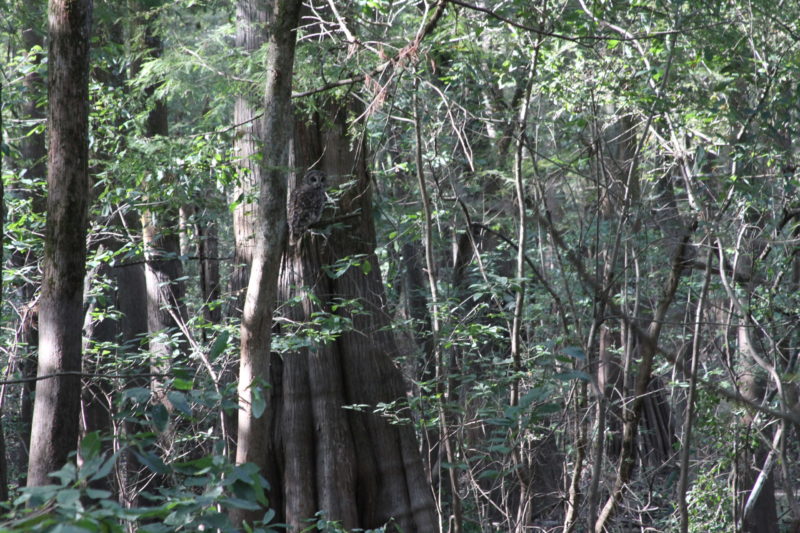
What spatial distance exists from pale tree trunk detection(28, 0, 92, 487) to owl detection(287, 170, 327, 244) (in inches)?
91.3

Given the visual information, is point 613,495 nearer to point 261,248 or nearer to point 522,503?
point 522,503

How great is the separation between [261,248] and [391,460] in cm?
306

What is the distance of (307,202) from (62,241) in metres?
2.45

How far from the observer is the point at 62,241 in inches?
136

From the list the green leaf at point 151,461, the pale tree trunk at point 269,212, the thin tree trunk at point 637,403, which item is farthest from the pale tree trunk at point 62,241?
the thin tree trunk at point 637,403

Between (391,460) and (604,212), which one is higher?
(604,212)

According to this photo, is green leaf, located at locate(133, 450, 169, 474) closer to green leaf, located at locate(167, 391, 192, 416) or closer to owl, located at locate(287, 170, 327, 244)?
green leaf, located at locate(167, 391, 192, 416)

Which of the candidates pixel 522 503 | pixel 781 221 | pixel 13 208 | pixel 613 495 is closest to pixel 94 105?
pixel 13 208

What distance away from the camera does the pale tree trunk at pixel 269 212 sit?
3768 millimetres

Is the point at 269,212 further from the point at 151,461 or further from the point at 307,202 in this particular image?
the point at 151,461

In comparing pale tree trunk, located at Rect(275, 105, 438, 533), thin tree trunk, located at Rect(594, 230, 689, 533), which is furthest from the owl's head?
thin tree trunk, located at Rect(594, 230, 689, 533)

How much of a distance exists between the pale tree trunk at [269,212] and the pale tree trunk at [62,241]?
84 centimetres

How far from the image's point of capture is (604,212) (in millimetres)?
8398

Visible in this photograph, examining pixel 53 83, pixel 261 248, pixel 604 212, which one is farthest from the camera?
pixel 604 212
